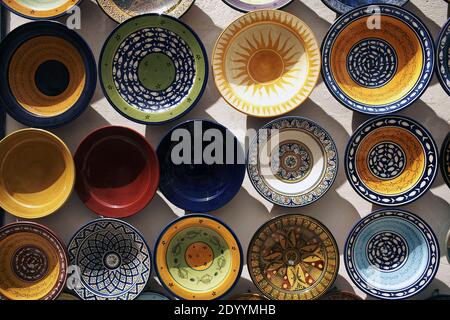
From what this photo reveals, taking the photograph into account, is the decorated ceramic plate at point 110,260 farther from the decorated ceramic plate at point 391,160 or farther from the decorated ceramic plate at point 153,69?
the decorated ceramic plate at point 391,160

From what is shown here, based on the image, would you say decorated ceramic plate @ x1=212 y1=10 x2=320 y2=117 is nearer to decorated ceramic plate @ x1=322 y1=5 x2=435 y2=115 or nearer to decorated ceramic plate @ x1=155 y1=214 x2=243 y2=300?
decorated ceramic plate @ x1=322 y1=5 x2=435 y2=115

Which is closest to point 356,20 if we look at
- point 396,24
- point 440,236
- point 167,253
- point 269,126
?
point 396,24

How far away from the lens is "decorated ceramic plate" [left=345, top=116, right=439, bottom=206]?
2021 millimetres

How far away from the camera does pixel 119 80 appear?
208 centimetres

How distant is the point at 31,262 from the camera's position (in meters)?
2.10

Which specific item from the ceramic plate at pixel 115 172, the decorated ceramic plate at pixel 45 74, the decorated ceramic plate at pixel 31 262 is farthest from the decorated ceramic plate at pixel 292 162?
the decorated ceramic plate at pixel 31 262

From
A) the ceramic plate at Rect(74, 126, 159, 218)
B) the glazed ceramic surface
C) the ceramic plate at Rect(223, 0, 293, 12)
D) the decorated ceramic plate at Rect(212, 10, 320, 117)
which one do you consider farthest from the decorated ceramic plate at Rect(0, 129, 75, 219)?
the glazed ceramic surface

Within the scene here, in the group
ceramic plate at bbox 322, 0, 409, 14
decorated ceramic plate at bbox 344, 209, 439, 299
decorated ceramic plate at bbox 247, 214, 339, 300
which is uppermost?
ceramic plate at bbox 322, 0, 409, 14

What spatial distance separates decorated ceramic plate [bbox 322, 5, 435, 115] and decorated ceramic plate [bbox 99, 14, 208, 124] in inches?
19.0

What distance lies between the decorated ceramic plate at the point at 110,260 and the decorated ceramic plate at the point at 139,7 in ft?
2.51

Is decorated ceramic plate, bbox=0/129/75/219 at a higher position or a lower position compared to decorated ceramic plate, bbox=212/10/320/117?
lower

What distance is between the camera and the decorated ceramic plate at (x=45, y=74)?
2.06m
